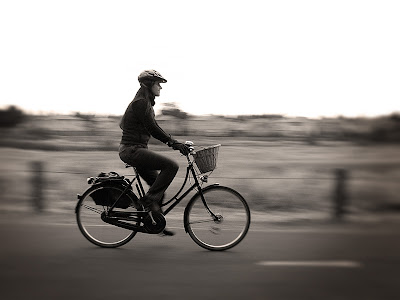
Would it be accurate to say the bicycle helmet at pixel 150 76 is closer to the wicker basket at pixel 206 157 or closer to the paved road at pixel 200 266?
the wicker basket at pixel 206 157

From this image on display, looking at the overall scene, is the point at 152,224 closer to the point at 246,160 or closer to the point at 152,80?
the point at 152,80

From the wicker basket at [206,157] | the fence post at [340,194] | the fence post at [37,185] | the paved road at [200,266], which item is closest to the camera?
the paved road at [200,266]


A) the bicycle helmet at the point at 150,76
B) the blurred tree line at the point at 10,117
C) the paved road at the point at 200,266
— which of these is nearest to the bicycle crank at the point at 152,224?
the paved road at the point at 200,266

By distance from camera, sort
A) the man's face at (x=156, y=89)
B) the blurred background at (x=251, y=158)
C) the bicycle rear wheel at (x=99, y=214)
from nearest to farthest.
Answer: the man's face at (x=156, y=89), the bicycle rear wheel at (x=99, y=214), the blurred background at (x=251, y=158)

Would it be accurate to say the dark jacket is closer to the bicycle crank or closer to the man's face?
the man's face

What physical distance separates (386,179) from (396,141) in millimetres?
13832

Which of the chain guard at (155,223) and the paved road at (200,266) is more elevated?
the chain guard at (155,223)

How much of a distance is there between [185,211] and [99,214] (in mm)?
1048

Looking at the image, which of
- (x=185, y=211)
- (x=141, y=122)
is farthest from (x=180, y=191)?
(x=141, y=122)

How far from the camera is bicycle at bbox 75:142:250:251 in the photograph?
223 inches

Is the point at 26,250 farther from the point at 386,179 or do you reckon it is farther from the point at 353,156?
the point at 353,156

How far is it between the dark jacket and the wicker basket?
40cm

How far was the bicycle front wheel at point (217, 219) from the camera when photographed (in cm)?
568

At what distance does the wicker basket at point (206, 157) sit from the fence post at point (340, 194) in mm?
3175
